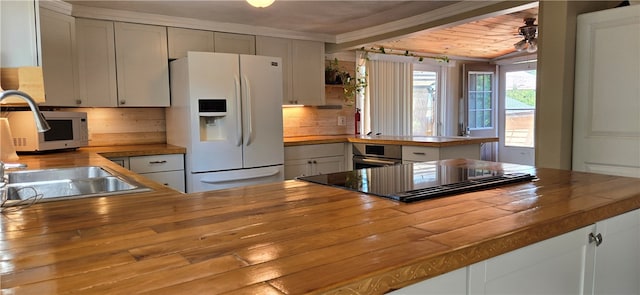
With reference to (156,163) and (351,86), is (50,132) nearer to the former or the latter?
(156,163)

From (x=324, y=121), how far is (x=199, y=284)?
444 cm

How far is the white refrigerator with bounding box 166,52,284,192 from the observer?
11.6ft

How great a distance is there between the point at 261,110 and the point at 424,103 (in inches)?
120

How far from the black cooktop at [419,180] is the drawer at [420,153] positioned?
5.40ft

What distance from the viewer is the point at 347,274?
74 cm

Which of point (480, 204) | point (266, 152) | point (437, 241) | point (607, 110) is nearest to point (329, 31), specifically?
point (266, 152)

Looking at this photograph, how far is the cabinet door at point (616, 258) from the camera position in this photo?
1285mm

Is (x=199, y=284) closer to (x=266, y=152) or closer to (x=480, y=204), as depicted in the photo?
(x=480, y=204)

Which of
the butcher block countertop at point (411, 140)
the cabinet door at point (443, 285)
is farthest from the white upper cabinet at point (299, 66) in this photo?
the cabinet door at point (443, 285)

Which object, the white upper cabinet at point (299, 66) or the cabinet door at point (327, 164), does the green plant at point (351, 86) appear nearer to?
the white upper cabinet at point (299, 66)

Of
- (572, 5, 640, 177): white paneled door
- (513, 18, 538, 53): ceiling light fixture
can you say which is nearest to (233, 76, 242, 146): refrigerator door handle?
(572, 5, 640, 177): white paneled door

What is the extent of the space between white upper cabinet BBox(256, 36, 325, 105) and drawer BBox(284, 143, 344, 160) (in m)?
0.57

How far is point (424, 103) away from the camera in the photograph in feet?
20.1

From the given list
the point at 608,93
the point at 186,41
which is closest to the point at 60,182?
the point at 186,41
